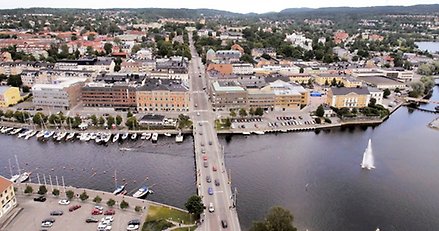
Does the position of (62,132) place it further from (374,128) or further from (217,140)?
(374,128)

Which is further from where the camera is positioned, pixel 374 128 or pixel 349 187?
pixel 374 128

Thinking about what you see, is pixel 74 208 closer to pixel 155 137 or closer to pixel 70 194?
pixel 70 194

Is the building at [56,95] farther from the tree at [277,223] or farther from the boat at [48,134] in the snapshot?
the tree at [277,223]

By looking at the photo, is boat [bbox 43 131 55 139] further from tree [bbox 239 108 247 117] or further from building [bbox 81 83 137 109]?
tree [bbox 239 108 247 117]

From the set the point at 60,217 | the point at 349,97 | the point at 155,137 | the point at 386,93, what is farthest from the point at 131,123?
the point at 386,93

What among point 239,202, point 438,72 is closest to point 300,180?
point 239,202

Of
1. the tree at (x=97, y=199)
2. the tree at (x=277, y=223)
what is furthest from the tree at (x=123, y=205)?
the tree at (x=277, y=223)
